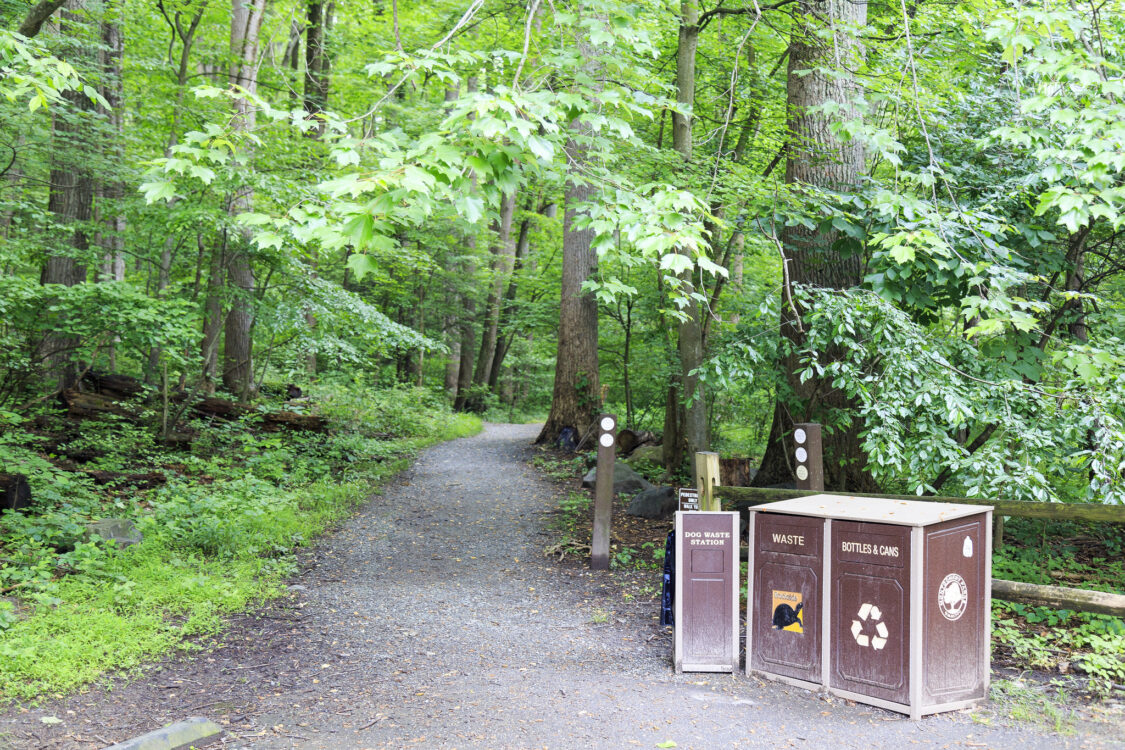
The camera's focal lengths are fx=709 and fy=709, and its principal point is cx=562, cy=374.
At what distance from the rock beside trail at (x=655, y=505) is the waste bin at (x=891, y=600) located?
4407 mm

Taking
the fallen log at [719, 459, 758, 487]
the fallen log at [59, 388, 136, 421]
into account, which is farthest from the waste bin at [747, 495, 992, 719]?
the fallen log at [59, 388, 136, 421]

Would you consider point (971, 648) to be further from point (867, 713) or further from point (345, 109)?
point (345, 109)

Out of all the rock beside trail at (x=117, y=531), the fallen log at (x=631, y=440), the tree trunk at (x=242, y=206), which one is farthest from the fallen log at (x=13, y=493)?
the fallen log at (x=631, y=440)

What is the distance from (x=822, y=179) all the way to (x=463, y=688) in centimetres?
583

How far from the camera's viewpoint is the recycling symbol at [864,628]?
3779 mm

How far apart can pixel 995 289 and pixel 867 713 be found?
2925mm

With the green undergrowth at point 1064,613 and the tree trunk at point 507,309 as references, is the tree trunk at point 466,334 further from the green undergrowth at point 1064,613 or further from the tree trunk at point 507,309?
the green undergrowth at point 1064,613

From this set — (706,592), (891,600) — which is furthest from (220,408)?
(891,600)

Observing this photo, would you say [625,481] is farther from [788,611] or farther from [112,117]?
[112,117]

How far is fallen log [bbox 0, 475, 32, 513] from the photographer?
253 inches

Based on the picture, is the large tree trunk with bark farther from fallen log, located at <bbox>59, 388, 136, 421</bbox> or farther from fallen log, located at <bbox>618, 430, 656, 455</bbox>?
fallen log, located at <bbox>59, 388, 136, 421</bbox>

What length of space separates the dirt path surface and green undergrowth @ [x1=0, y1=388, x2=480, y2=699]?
11.8 inches

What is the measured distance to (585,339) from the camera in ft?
43.8

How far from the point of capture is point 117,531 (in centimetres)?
607
